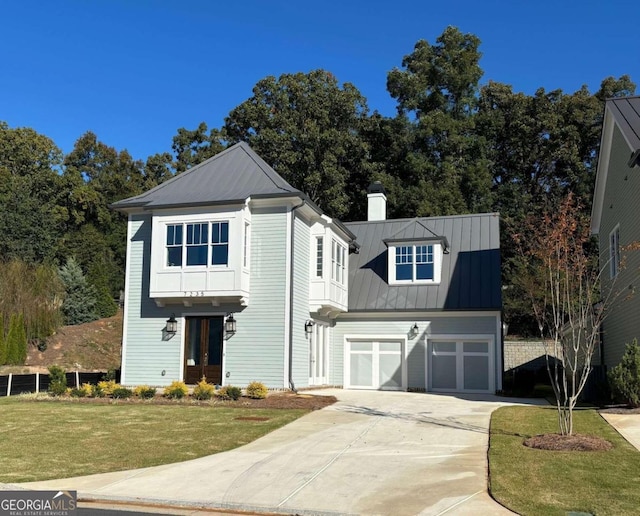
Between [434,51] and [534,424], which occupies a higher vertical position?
[434,51]

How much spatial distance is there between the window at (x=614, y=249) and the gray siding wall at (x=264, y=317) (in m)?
10.2

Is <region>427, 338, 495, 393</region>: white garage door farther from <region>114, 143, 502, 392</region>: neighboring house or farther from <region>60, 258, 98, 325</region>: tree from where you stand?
<region>60, 258, 98, 325</region>: tree

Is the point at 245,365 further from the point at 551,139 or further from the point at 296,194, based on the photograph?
the point at 551,139

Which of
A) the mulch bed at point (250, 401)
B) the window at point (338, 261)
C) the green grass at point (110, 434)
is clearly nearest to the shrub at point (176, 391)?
the mulch bed at point (250, 401)

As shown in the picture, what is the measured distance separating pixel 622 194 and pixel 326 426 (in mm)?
11808

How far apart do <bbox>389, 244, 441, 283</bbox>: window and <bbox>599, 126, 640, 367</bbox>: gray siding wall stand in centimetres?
611

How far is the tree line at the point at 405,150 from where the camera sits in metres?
38.8

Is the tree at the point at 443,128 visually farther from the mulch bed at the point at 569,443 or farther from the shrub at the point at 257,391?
the mulch bed at the point at 569,443

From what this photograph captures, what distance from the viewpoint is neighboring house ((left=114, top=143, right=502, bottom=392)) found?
19.5 metres

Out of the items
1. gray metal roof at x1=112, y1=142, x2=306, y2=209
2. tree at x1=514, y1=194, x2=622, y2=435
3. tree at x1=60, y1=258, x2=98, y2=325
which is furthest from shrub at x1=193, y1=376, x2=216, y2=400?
tree at x1=60, y1=258, x2=98, y2=325

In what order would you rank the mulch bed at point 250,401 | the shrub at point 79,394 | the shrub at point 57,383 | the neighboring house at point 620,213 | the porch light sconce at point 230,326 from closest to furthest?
the mulch bed at point 250,401 → the neighboring house at point 620,213 → the shrub at point 79,394 → the shrub at point 57,383 → the porch light sconce at point 230,326

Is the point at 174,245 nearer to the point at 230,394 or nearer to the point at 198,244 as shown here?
the point at 198,244

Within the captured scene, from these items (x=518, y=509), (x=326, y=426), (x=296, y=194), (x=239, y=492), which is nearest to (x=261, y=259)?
(x=296, y=194)

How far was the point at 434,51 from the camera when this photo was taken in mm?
43500
